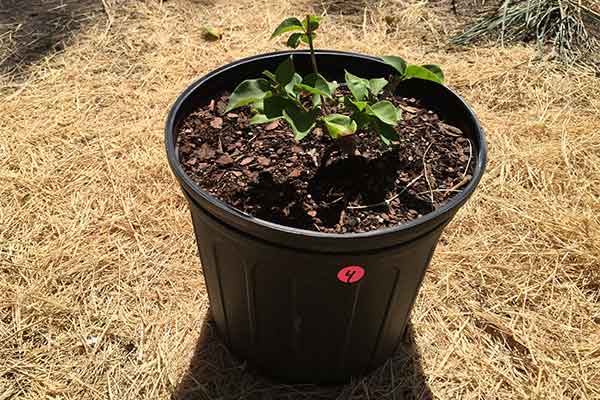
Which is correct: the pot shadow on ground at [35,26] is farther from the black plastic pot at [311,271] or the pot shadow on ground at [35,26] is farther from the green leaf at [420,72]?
the green leaf at [420,72]

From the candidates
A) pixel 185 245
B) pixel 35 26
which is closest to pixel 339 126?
pixel 185 245

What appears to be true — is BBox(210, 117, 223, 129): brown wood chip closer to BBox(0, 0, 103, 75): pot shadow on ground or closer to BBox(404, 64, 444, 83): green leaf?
BBox(404, 64, 444, 83): green leaf

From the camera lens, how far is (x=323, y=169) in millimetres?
1216

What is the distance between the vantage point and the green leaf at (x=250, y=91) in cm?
108

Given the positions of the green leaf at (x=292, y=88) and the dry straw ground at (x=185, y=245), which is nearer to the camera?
the green leaf at (x=292, y=88)

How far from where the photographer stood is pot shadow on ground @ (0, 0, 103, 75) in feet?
8.83

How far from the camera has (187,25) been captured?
2.90m

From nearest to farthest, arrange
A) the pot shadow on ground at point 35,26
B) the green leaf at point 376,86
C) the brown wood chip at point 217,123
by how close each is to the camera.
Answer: the green leaf at point 376,86 → the brown wood chip at point 217,123 → the pot shadow on ground at point 35,26

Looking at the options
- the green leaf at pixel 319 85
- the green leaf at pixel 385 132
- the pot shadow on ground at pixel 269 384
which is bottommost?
the pot shadow on ground at pixel 269 384

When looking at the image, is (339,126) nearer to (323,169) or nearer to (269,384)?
(323,169)

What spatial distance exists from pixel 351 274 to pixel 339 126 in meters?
0.30

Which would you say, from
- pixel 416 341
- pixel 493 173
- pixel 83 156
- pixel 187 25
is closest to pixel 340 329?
pixel 416 341

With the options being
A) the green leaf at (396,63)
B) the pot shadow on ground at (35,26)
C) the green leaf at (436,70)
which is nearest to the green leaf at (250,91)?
the green leaf at (396,63)

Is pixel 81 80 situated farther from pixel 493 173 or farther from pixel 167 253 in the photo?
pixel 493 173
